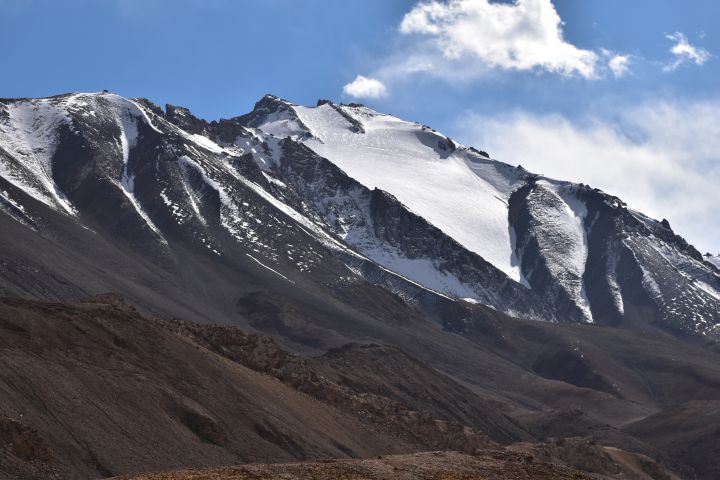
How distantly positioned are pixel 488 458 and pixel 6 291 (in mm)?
96431

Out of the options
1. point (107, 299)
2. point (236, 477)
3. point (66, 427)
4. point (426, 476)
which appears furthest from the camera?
point (107, 299)

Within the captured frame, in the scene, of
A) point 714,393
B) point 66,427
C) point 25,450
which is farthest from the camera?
point 714,393

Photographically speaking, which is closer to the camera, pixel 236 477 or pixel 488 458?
pixel 236 477

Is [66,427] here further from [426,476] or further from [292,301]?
[292,301]

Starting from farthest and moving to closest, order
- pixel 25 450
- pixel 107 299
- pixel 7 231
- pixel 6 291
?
pixel 7 231, pixel 6 291, pixel 107 299, pixel 25 450

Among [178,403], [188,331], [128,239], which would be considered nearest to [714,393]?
[128,239]

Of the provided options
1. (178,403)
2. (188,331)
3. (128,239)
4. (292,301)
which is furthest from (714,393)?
(178,403)

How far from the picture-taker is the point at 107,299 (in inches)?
3063

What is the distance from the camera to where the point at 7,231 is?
156125 millimetres

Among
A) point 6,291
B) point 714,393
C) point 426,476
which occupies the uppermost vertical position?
point 714,393

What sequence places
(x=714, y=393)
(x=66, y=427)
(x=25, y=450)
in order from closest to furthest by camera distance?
(x=25, y=450) < (x=66, y=427) < (x=714, y=393)

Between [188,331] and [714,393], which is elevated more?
[714,393]

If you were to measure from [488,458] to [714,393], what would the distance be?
160844 millimetres

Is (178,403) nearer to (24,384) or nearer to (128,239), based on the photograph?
(24,384)
